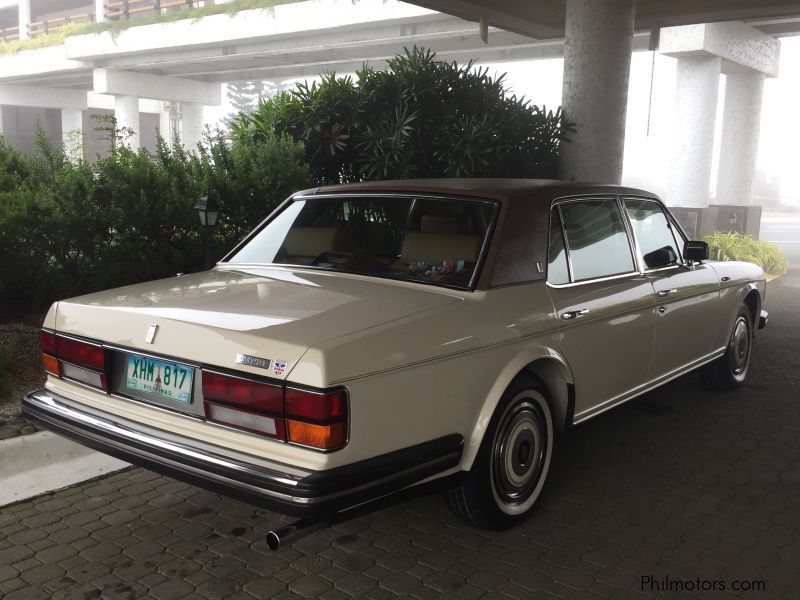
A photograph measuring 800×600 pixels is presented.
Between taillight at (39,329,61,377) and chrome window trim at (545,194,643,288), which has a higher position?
chrome window trim at (545,194,643,288)

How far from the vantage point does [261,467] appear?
2742 mm

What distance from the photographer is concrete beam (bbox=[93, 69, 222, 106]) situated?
116 feet

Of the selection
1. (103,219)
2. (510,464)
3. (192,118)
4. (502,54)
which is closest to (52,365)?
(510,464)

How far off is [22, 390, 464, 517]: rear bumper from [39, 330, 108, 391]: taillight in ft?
0.50

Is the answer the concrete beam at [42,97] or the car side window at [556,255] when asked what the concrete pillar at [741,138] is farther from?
the concrete beam at [42,97]

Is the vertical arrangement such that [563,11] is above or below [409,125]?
above

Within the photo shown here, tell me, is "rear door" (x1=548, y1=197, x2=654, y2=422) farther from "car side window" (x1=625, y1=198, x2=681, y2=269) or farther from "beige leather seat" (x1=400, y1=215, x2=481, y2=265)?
"beige leather seat" (x1=400, y1=215, x2=481, y2=265)

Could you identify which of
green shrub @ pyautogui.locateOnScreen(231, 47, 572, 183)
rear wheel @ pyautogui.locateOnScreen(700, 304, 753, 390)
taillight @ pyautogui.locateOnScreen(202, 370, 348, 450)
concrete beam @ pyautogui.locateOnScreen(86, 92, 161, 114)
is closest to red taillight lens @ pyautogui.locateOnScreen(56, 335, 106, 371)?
taillight @ pyautogui.locateOnScreen(202, 370, 348, 450)

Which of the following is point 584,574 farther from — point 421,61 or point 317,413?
point 421,61

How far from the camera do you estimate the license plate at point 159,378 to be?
9.78 feet

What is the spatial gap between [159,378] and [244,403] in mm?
477

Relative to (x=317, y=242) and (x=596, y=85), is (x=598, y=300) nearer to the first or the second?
(x=317, y=242)

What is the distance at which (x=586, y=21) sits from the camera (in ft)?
31.6

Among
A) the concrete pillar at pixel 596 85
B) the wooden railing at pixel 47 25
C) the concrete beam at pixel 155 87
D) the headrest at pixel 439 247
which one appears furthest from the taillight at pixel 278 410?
the wooden railing at pixel 47 25
